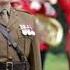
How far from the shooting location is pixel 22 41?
2.42m

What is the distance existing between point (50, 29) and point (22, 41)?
1887 mm

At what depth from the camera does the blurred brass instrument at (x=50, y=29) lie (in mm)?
4223

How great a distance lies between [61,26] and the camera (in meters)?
4.36

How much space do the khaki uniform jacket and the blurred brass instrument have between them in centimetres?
169

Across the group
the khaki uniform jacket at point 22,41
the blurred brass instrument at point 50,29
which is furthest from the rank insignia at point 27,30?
the blurred brass instrument at point 50,29

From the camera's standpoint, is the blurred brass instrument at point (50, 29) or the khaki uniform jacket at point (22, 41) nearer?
the khaki uniform jacket at point (22, 41)

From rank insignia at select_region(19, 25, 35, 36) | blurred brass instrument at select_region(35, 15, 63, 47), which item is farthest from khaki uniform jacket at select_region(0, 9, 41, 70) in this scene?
blurred brass instrument at select_region(35, 15, 63, 47)

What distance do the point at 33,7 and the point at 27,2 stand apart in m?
0.09

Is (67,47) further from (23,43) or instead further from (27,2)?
(23,43)

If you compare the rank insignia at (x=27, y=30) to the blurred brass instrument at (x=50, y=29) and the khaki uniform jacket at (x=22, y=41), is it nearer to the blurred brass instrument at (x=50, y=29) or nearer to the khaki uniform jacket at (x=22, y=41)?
→ the khaki uniform jacket at (x=22, y=41)

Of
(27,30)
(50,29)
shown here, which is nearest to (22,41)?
(27,30)

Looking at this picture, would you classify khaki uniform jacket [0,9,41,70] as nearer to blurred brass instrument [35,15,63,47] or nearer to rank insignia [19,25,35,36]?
rank insignia [19,25,35,36]

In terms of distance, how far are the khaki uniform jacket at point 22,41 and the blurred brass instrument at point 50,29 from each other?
1.69 meters

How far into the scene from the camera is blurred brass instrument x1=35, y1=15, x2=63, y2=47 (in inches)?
166
